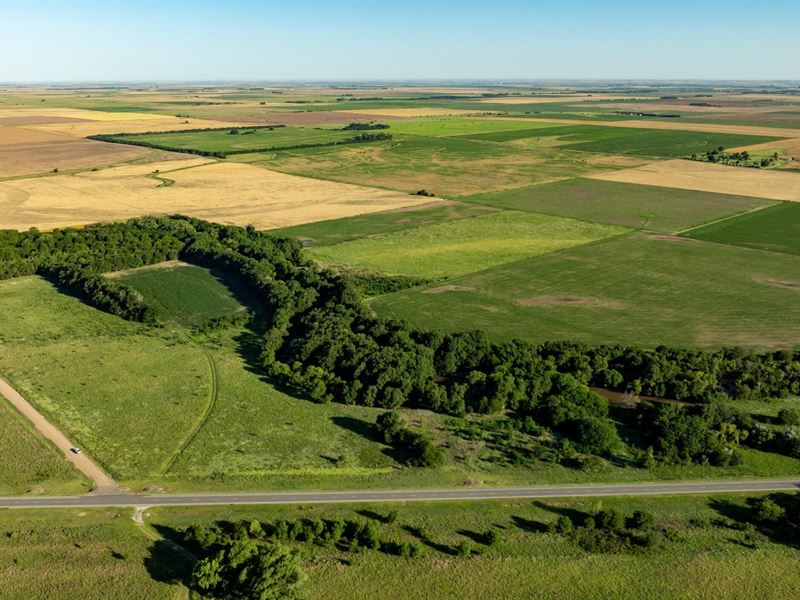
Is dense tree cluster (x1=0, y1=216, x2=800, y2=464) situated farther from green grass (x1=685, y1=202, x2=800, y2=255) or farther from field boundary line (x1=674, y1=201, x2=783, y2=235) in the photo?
field boundary line (x1=674, y1=201, x2=783, y2=235)

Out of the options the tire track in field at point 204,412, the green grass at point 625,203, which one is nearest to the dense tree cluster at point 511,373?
the tire track in field at point 204,412

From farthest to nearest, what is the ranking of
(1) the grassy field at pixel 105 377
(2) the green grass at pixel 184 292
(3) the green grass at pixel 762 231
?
(3) the green grass at pixel 762 231 < (2) the green grass at pixel 184 292 < (1) the grassy field at pixel 105 377

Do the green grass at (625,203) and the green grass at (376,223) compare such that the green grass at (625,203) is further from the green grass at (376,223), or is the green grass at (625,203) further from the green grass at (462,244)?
the green grass at (376,223)

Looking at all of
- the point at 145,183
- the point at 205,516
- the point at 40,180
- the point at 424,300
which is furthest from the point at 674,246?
the point at 40,180

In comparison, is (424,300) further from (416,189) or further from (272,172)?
(272,172)

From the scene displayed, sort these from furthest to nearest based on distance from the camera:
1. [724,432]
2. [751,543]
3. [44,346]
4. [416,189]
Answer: [416,189] < [44,346] < [724,432] < [751,543]

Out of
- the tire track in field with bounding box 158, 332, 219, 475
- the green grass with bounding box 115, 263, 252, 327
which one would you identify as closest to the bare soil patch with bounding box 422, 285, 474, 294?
the green grass with bounding box 115, 263, 252, 327
